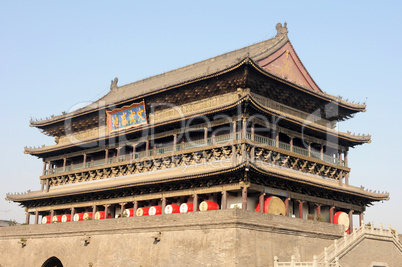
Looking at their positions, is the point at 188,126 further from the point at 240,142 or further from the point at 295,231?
the point at 295,231

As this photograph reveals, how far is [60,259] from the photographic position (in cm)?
3272

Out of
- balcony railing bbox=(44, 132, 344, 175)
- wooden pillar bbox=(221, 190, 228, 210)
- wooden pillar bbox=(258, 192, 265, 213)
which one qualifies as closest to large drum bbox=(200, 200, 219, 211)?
wooden pillar bbox=(221, 190, 228, 210)

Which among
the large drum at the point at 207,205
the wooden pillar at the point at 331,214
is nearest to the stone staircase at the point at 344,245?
the wooden pillar at the point at 331,214

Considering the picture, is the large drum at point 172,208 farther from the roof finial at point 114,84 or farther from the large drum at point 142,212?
the roof finial at point 114,84

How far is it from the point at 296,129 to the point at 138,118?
11049mm

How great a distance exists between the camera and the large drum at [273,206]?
90.9 feet

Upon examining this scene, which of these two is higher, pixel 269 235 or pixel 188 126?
pixel 188 126

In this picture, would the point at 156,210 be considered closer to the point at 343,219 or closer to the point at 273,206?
the point at 273,206

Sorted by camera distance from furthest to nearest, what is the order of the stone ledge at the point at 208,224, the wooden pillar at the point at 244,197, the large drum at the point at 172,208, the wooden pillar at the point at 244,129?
Result: the large drum at the point at 172,208
the wooden pillar at the point at 244,129
the wooden pillar at the point at 244,197
the stone ledge at the point at 208,224

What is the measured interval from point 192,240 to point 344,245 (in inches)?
322

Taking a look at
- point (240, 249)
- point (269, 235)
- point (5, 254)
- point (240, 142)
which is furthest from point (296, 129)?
point (5, 254)

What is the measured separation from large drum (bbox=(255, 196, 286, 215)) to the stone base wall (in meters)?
1.46

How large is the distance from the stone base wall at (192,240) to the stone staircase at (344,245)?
3.33 feet

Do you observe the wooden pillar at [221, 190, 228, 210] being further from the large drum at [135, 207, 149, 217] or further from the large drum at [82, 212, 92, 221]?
the large drum at [82, 212, 92, 221]
